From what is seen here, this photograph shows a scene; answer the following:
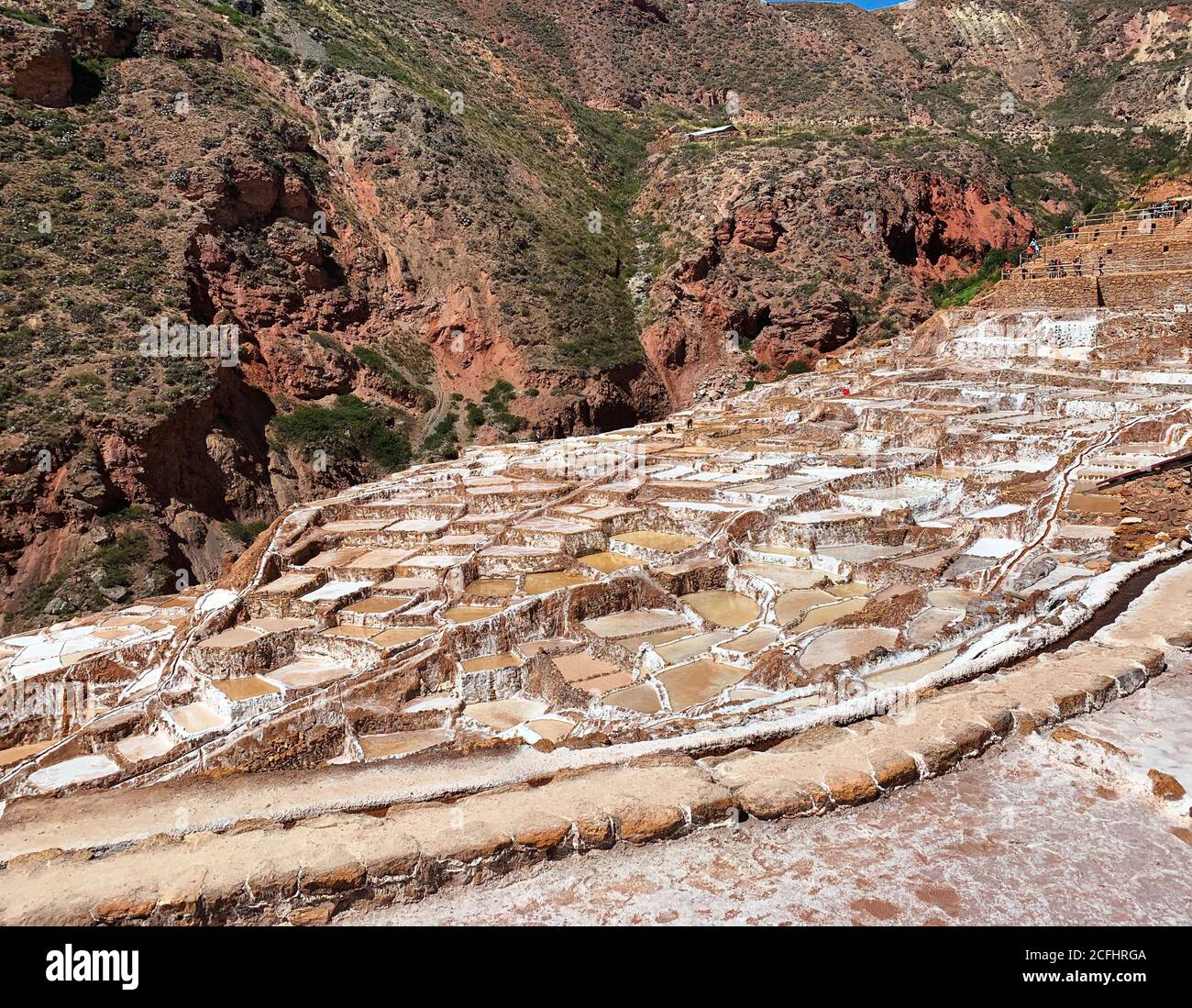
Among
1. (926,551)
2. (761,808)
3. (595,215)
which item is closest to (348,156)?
(595,215)

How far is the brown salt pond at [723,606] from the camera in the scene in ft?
34.2

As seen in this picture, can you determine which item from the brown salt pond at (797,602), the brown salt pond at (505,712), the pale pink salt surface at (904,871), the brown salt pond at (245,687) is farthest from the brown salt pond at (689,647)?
the pale pink salt surface at (904,871)

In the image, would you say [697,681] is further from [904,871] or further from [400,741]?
[904,871]

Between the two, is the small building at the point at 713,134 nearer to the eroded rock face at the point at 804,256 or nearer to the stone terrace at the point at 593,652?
the eroded rock face at the point at 804,256

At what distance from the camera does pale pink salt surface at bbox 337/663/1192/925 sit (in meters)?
3.83

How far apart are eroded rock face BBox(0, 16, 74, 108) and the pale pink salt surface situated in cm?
3740

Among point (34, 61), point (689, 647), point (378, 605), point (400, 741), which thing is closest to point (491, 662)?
point (400, 741)

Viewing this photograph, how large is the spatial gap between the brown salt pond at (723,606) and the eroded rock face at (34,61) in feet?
109

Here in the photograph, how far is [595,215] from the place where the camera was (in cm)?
4416

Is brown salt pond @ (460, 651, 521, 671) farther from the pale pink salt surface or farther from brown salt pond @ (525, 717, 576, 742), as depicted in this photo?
the pale pink salt surface

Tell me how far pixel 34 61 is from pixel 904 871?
126 feet

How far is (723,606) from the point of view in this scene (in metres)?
11.1
